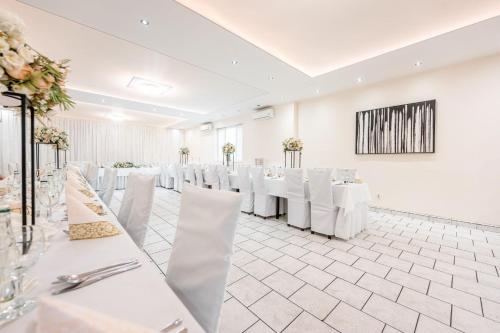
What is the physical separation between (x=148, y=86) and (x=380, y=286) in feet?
18.5

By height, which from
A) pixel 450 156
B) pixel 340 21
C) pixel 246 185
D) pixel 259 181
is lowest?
pixel 246 185

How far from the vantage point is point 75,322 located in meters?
0.36

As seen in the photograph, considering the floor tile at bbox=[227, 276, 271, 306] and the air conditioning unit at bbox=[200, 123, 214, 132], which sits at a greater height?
the air conditioning unit at bbox=[200, 123, 214, 132]

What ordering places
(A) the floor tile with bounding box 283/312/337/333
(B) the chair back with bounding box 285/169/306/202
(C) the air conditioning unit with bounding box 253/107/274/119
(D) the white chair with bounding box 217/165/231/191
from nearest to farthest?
(A) the floor tile with bounding box 283/312/337/333 < (B) the chair back with bounding box 285/169/306/202 < (D) the white chair with bounding box 217/165/231/191 < (C) the air conditioning unit with bounding box 253/107/274/119

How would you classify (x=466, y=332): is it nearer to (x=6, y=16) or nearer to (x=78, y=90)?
(x=6, y=16)

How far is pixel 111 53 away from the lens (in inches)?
142

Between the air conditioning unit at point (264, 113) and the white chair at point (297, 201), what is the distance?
11.9 ft

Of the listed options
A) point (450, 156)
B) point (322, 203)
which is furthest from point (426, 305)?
point (450, 156)

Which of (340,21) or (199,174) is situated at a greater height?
(340,21)

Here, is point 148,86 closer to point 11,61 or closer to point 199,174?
point 199,174

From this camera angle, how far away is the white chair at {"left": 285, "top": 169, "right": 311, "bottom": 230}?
3.31m

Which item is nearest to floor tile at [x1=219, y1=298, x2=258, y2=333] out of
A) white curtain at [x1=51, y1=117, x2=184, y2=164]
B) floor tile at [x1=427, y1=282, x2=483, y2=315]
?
floor tile at [x1=427, y1=282, x2=483, y2=315]

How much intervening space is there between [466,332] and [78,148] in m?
11.0

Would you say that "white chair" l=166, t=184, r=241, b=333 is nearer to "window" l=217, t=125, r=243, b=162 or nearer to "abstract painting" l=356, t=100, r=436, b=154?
"abstract painting" l=356, t=100, r=436, b=154
